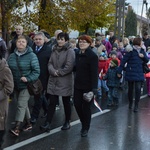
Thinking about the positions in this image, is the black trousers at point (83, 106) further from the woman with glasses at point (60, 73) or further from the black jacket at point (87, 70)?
the woman with glasses at point (60, 73)

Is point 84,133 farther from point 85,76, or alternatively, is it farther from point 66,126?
point 85,76

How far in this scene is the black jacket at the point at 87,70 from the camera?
20.9 feet

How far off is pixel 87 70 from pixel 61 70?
498 mm

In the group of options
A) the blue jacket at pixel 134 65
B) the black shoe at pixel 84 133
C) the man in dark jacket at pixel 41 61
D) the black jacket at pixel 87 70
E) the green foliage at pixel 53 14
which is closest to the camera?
the black jacket at pixel 87 70

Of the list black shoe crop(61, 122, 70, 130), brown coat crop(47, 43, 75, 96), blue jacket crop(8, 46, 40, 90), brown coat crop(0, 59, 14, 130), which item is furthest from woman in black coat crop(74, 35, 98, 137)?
brown coat crop(0, 59, 14, 130)

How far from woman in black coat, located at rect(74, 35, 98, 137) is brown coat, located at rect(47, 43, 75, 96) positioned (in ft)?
0.59

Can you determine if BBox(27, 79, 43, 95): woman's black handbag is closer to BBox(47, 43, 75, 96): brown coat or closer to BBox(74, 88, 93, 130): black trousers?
BBox(47, 43, 75, 96): brown coat

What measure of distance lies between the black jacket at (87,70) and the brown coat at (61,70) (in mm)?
177

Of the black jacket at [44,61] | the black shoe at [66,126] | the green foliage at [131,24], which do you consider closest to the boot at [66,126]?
the black shoe at [66,126]

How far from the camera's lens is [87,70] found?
6473 mm

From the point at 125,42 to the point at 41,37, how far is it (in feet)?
25.1

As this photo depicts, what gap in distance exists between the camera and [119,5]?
19.3 meters

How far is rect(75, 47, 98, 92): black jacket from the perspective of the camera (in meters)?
6.36

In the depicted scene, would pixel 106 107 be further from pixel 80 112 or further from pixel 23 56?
pixel 23 56
